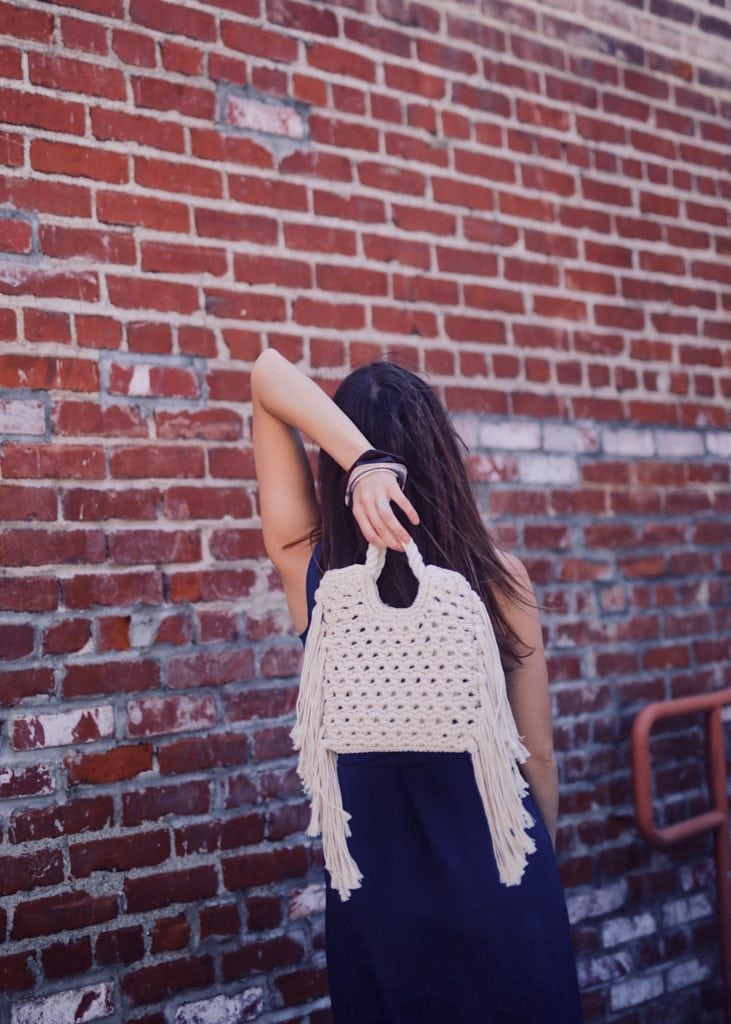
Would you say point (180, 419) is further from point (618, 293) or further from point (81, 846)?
point (618, 293)

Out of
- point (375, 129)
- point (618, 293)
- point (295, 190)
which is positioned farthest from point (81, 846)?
point (618, 293)

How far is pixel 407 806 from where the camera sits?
178 centimetres

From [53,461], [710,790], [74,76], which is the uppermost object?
[74,76]

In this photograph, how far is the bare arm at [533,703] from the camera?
1.88 metres

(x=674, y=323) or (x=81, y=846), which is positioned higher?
(x=674, y=323)

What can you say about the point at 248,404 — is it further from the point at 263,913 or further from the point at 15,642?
the point at 263,913

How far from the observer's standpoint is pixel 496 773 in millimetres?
1678

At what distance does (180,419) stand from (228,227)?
0.49 metres

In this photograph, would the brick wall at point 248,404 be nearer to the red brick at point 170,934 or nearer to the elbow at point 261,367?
the red brick at point 170,934

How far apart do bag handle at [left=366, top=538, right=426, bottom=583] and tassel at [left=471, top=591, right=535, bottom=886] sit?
94mm

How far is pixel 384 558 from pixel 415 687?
207mm

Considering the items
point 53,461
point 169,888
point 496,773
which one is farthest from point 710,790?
point 53,461

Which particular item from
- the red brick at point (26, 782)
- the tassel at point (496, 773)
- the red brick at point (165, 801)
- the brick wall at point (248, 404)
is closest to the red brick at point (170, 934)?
the brick wall at point (248, 404)

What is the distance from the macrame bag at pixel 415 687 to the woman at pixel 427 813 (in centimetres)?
7
